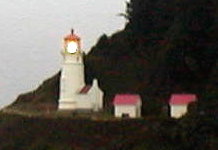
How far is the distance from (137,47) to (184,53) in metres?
4.63

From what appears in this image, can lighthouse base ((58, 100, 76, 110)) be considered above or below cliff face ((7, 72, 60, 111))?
below

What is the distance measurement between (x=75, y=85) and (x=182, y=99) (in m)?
6.15

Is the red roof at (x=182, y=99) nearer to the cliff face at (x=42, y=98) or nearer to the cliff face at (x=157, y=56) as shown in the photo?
the cliff face at (x=157, y=56)

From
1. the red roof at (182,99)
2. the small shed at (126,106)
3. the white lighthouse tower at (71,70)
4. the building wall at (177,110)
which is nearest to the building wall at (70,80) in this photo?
the white lighthouse tower at (71,70)

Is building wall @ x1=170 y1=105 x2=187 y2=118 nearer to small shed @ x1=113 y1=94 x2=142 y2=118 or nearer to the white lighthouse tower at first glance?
small shed @ x1=113 y1=94 x2=142 y2=118

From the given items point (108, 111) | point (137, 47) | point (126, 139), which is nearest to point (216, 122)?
point (126, 139)

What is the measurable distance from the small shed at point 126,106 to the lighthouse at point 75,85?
258 cm

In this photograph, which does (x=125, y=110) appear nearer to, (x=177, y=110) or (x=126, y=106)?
(x=126, y=106)

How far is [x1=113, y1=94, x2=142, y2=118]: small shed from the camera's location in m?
44.5

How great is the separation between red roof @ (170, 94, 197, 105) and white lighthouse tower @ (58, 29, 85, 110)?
5.55m

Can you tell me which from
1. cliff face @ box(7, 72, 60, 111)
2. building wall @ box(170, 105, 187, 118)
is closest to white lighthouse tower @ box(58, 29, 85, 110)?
cliff face @ box(7, 72, 60, 111)

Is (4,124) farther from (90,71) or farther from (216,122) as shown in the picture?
(216,122)

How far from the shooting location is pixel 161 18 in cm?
5150

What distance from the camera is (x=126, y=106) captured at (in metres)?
44.7
